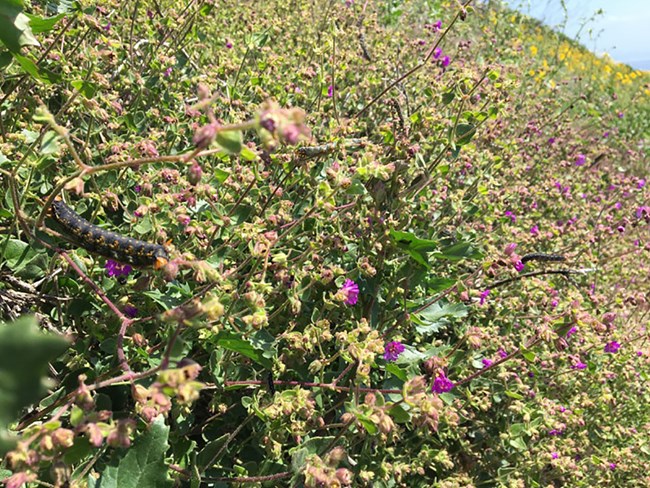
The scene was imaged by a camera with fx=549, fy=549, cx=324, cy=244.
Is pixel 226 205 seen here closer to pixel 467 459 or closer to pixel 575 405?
pixel 467 459

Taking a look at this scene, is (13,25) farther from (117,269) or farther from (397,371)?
(397,371)

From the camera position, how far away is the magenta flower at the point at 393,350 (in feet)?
6.36

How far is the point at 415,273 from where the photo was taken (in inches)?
79.1

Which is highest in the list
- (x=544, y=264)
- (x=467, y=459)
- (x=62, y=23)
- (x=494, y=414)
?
(x=544, y=264)

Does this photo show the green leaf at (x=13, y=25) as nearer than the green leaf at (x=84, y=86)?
Yes

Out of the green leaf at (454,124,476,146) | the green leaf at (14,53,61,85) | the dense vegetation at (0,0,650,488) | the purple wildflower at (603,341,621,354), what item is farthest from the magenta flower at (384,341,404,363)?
the purple wildflower at (603,341,621,354)

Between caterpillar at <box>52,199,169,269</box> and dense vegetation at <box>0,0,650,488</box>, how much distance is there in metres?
0.01

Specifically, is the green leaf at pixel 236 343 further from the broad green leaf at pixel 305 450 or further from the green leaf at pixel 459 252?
the green leaf at pixel 459 252

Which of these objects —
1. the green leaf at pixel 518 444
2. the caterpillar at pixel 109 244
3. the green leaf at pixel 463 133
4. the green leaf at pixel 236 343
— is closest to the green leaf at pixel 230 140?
the caterpillar at pixel 109 244

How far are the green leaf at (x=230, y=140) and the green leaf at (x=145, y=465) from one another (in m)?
0.81

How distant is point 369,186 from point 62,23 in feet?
4.61

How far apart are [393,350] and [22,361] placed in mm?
1572

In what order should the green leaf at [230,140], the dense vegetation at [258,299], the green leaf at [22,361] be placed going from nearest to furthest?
the green leaf at [22,361], the green leaf at [230,140], the dense vegetation at [258,299]

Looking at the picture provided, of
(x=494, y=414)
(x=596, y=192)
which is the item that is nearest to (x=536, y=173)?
(x=596, y=192)
